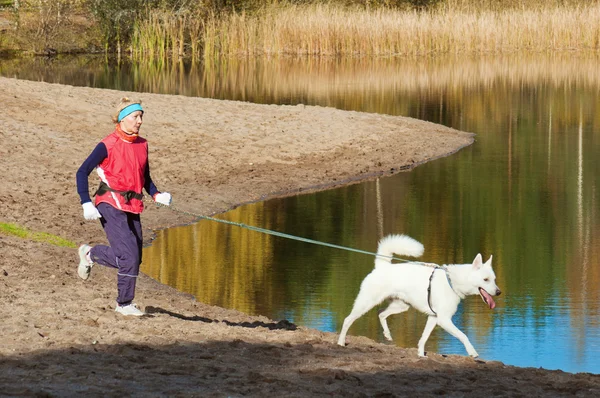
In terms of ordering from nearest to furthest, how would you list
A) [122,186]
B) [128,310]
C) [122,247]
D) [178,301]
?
1. [122,186]
2. [122,247]
3. [128,310]
4. [178,301]

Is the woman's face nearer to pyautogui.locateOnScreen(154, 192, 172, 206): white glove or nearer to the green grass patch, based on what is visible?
Result: pyautogui.locateOnScreen(154, 192, 172, 206): white glove

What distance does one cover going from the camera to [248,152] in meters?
22.2

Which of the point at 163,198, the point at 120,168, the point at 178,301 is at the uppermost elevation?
the point at 120,168

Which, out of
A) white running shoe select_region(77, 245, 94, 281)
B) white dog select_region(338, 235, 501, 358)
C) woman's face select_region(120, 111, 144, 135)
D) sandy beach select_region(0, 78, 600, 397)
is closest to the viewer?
sandy beach select_region(0, 78, 600, 397)

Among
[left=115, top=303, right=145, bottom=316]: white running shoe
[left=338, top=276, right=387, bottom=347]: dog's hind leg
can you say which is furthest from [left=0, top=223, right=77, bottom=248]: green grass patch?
[left=338, top=276, right=387, bottom=347]: dog's hind leg

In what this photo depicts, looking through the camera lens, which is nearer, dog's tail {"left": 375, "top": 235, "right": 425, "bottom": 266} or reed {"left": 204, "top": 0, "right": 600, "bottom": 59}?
dog's tail {"left": 375, "top": 235, "right": 425, "bottom": 266}

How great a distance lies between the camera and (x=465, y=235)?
16.1m

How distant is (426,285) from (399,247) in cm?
35

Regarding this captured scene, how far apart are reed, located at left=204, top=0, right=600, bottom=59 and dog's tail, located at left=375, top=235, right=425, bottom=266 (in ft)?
126

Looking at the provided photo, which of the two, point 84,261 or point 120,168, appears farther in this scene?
point 84,261

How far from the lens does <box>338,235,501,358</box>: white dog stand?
862 cm

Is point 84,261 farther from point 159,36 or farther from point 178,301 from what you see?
point 159,36

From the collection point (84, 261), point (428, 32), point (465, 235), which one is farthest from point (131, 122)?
point (428, 32)

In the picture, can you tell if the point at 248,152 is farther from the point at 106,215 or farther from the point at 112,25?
the point at 112,25
